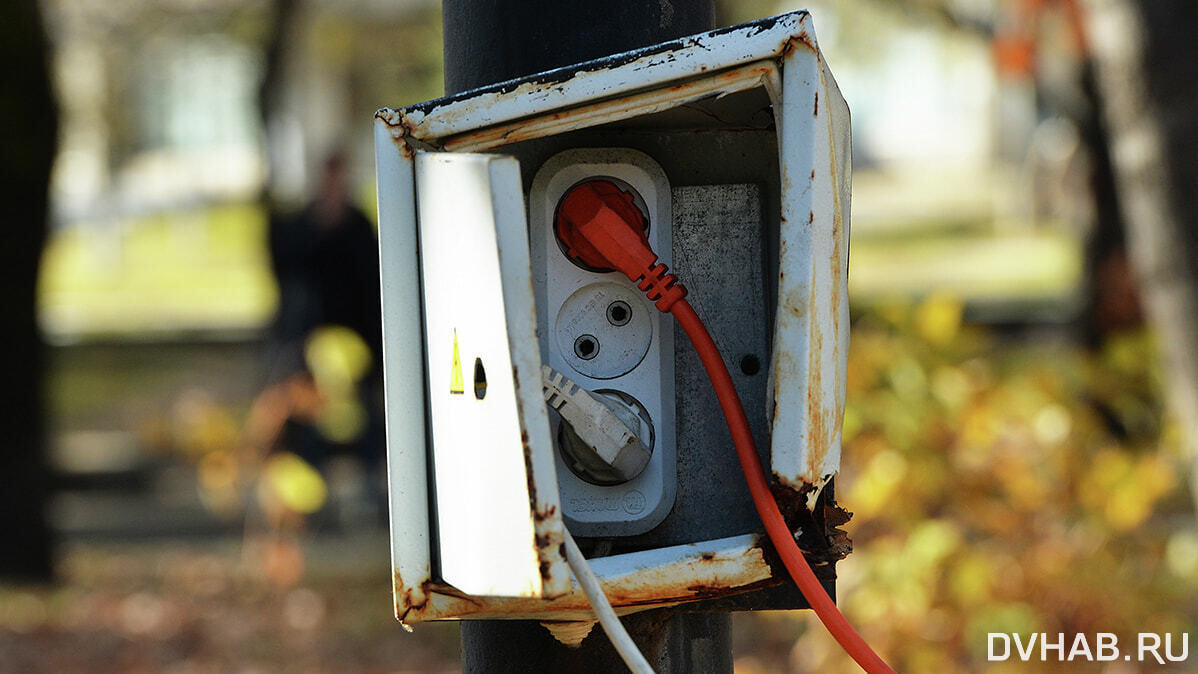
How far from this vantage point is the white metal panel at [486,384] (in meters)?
1.09

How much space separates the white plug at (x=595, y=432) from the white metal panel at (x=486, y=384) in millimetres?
152

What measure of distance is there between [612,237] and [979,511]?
239cm

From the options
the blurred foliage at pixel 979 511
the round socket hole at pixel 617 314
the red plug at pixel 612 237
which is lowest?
the blurred foliage at pixel 979 511

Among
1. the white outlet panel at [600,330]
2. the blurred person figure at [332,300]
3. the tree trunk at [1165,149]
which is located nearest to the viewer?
the white outlet panel at [600,330]

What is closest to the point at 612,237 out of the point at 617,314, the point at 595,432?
the point at 617,314

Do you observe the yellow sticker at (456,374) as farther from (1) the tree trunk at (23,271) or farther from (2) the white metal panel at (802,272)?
(1) the tree trunk at (23,271)

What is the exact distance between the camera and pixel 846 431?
3.37m

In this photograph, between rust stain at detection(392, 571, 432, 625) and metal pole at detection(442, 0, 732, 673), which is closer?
rust stain at detection(392, 571, 432, 625)

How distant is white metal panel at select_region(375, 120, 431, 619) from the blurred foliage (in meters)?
2.10

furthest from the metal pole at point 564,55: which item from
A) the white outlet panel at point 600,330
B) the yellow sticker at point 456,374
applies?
the yellow sticker at point 456,374

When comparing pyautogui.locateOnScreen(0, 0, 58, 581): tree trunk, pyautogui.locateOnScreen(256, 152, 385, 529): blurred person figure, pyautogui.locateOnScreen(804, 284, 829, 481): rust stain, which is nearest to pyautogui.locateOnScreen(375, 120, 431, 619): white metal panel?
pyautogui.locateOnScreen(804, 284, 829, 481): rust stain

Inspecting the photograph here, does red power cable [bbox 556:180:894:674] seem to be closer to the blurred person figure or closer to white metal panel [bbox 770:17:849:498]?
white metal panel [bbox 770:17:849:498]

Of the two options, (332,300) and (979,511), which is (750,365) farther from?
(332,300)

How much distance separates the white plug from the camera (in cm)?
133
